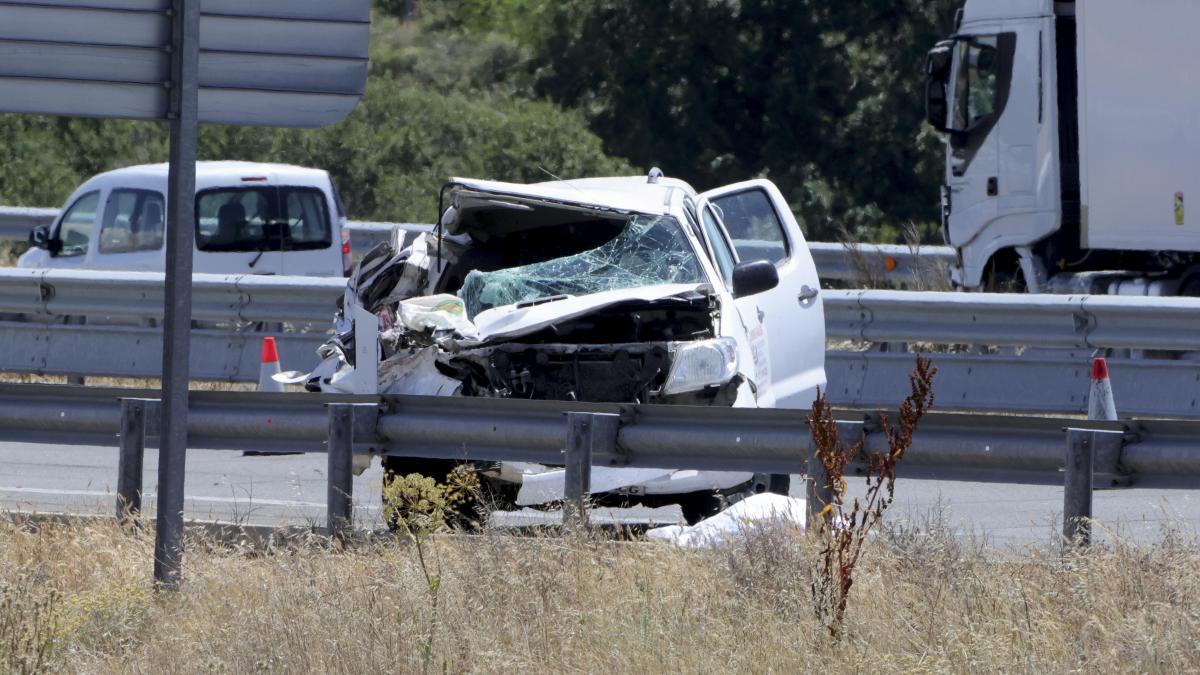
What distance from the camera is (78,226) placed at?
54.6 feet

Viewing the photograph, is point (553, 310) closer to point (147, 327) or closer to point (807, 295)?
point (807, 295)

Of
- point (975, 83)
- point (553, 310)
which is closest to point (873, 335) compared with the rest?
point (975, 83)

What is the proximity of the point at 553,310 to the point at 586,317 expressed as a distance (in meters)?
0.18

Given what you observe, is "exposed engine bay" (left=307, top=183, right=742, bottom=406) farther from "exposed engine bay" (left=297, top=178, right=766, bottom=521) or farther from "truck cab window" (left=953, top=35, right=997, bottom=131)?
"truck cab window" (left=953, top=35, right=997, bottom=131)

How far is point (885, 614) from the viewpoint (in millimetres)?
5523

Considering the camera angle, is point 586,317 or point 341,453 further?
point 586,317

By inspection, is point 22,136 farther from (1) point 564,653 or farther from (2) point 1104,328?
(1) point 564,653

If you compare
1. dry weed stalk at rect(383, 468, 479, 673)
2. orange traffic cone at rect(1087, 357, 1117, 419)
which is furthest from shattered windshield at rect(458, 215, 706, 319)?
orange traffic cone at rect(1087, 357, 1117, 419)

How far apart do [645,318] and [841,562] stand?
257 cm

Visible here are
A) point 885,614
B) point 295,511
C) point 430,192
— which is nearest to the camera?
point 885,614

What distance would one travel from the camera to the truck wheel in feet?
→ 25.7

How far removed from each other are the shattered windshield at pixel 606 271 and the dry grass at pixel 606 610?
175 centimetres

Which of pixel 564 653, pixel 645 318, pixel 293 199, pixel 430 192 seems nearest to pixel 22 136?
pixel 430 192

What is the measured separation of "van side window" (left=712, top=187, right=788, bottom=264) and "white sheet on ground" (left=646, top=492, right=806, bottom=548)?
2.10m
